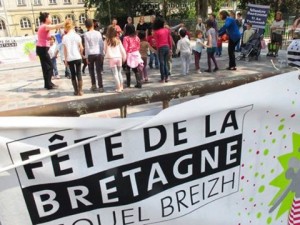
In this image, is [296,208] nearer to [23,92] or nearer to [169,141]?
[169,141]

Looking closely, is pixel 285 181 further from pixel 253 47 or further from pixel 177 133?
pixel 253 47

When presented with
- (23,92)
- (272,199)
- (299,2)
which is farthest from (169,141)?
Answer: (299,2)

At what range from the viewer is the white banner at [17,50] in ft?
59.4

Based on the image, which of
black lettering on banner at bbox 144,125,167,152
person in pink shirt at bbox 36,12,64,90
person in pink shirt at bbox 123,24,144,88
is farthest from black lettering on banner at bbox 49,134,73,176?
person in pink shirt at bbox 36,12,64,90

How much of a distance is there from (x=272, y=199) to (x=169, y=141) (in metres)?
0.84

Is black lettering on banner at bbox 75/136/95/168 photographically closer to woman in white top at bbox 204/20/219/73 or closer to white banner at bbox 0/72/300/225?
white banner at bbox 0/72/300/225

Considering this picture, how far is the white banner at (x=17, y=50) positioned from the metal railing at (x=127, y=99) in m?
17.9

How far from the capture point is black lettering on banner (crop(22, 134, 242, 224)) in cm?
148

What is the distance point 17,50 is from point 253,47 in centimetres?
1189

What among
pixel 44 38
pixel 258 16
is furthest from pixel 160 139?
pixel 258 16

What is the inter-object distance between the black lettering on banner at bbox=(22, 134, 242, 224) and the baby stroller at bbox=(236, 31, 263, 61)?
12.3m

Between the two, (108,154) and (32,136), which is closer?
(32,136)

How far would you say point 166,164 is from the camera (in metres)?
1.65

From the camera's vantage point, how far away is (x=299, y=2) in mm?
28906
